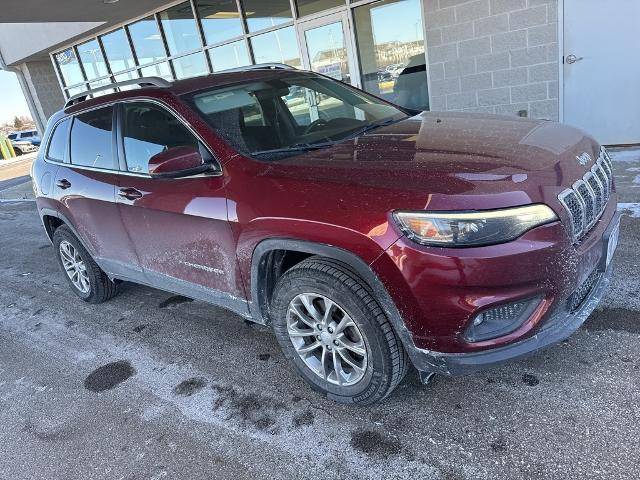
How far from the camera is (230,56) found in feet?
34.9

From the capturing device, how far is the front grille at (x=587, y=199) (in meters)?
2.22

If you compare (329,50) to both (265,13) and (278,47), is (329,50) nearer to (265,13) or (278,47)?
(278,47)

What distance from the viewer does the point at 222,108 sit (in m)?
3.18

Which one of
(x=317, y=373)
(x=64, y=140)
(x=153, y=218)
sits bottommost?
(x=317, y=373)

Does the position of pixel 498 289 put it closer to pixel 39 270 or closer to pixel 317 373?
pixel 317 373

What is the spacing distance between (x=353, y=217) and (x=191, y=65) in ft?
35.3

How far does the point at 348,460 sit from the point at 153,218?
197 centimetres

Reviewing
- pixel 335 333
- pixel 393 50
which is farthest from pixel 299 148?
pixel 393 50

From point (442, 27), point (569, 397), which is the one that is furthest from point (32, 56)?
point (569, 397)

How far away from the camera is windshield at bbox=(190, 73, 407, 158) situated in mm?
3018

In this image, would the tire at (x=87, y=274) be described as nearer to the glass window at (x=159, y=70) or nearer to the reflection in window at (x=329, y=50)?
the reflection in window at (x=329, y=50)

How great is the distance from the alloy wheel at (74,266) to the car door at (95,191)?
414 millimetres

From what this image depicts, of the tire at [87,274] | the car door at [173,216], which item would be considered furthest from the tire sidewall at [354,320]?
the tire at [87,274]

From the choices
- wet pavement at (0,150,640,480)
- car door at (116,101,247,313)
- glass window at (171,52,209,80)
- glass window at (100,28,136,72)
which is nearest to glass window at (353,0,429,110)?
glass window at (171,52,209,80)
